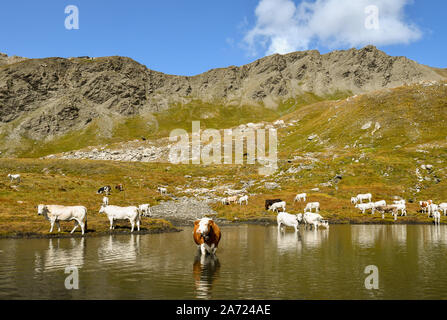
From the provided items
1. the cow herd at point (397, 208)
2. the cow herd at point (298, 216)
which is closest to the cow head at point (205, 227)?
the cow herd at point (298, 216)

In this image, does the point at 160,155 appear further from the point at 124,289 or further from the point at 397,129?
the point at 124,289

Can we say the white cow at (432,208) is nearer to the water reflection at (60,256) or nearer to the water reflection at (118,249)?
the water reflection at (118,249)

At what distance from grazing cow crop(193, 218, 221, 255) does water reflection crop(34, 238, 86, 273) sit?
7.71m

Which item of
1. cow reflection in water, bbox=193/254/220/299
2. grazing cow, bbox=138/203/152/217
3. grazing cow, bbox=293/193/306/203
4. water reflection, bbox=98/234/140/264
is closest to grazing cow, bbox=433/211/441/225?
grazing cow, bbox=293/193/306/203

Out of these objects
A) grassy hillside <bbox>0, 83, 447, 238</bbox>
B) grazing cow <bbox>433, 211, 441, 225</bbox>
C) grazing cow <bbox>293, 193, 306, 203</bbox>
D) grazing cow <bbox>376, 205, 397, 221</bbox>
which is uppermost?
grassy hillside <bbox>0, 83, 447, 238</bbox>

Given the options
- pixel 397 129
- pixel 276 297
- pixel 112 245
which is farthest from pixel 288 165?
pixel 276 297

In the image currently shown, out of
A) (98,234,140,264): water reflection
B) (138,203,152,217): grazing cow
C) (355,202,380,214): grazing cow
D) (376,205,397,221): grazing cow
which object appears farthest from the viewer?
(355,202,380,214): grazing cow

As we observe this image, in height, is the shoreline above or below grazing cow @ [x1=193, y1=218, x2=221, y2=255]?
below

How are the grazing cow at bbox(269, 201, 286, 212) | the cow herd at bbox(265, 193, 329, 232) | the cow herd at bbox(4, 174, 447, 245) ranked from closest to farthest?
the cow herd at bbox(4, 174, 447, 245) → the cow herd at bbox(265, 193, 329, 232) → the grazing cow at bbox(269, 201, 286, 212)

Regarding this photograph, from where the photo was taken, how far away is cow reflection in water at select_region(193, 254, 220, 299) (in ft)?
51.8

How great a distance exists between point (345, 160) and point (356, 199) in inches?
1176

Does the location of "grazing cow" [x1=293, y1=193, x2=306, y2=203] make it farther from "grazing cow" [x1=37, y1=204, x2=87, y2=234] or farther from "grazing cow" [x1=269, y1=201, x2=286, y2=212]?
"grazing cow" [x1=37, y1=204, x2=87, y2=234]

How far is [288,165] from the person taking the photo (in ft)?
310

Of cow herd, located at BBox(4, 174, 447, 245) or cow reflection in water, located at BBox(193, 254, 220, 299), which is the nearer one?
cow reflection in water, located at BBox(193, 254, 220, 299)
